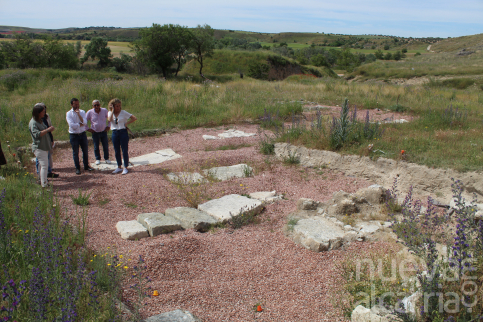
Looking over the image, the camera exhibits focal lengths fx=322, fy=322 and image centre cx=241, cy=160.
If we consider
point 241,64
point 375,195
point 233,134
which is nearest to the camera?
point 375,195

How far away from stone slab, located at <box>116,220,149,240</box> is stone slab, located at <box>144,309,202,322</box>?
1.79 m

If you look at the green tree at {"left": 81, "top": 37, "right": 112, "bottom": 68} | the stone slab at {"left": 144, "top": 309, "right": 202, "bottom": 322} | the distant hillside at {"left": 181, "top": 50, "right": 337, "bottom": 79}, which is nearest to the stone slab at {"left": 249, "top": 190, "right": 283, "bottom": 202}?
the stone slab at {"left": 144, "top": 309, "right": 202, "bottom": 322}

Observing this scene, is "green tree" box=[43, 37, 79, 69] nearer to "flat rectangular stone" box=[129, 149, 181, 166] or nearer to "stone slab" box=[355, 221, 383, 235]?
"flat rectangular stone" box=[129, 149, 181, 166]

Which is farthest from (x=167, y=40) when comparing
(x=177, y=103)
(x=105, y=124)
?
(x=105, y=124)

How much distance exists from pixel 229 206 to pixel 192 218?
789 millimetres

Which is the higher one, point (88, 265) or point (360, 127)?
point (360, 127)

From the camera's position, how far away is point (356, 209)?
211 inches

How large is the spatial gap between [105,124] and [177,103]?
220 inches

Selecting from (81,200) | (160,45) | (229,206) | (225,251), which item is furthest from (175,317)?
(160,45)

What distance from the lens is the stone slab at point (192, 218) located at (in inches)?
195

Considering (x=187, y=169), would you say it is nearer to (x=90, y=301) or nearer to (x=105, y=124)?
(x=105, y=124)

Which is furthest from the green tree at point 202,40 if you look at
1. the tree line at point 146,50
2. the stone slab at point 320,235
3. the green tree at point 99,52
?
the stone slab at point 320,235

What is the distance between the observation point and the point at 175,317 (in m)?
2.92

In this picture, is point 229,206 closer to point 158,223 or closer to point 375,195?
point 158,223
